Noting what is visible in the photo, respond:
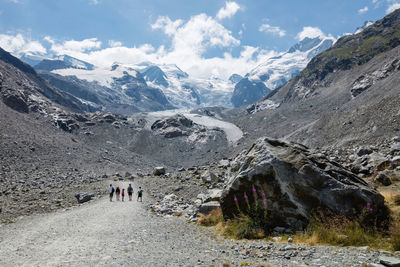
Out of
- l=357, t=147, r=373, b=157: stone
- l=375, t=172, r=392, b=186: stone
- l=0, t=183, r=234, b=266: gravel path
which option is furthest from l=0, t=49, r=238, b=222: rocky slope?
l=357, t=147, r=373, b=157: stone

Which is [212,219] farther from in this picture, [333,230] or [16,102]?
[16,102]

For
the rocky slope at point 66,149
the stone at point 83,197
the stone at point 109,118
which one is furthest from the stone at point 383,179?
the stone at point 109,118

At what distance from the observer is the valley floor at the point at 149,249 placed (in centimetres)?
759

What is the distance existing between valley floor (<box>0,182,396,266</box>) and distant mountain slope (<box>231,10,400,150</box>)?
2844 centimetres

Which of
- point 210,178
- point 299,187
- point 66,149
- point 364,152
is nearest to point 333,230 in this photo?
point 299,187

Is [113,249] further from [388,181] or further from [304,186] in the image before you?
[388,181]

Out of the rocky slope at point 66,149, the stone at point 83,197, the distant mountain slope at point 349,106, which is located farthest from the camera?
the distant mountain slope at point 349,106

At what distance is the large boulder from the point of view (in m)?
9.50

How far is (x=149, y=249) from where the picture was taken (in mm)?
9812

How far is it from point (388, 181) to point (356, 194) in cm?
638

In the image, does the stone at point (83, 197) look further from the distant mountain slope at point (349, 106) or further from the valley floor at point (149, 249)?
the distant mountain slope at point (349, 106)

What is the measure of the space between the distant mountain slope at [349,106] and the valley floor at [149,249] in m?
28.4

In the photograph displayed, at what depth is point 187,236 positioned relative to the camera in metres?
11.7

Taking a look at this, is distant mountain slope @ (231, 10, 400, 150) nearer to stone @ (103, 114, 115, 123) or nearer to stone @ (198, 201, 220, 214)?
stone @ (198, 201, 220, 214)
